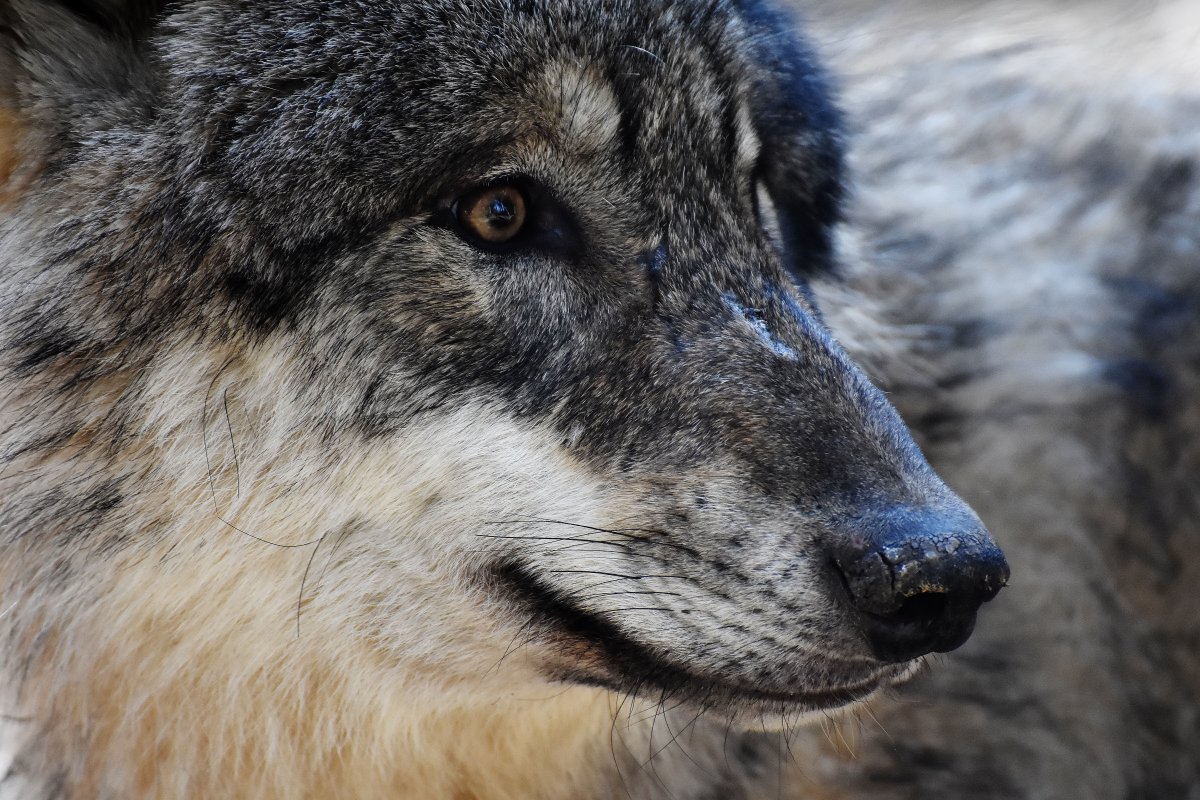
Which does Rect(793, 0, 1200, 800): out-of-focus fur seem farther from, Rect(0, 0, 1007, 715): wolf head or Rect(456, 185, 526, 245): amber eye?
Rect(456, 185, 526, 245): amber eye

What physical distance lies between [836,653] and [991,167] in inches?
72.4

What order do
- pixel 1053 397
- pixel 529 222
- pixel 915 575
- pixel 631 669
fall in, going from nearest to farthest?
pixel 915 575
pixel 631 669
pixel 529 222
pixel 1053 397

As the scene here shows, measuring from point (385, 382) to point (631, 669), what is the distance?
2.07ft

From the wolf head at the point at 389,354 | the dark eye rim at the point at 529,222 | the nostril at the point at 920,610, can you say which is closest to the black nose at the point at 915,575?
the nostril at the point at 920,610

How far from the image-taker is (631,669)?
2.12m

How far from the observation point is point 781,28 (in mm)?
2803

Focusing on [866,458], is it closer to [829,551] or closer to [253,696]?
[829,551]

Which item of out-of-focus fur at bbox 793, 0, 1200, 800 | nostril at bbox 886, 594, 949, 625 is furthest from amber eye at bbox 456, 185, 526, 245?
out-of-focus fur at bbox 793, 0, 1200, 800

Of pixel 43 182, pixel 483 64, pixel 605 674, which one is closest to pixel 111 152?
pixel 43 182

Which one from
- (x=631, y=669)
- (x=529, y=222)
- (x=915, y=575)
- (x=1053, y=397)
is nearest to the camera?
(x=915, y=575)

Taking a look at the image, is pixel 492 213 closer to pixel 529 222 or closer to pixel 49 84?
pixel 529 222

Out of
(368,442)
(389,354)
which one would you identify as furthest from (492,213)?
(368,442)

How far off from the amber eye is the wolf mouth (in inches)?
22.2

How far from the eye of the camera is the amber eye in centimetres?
216
